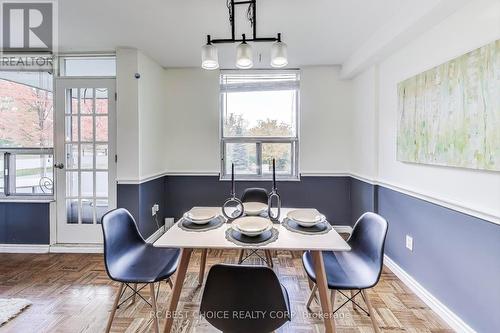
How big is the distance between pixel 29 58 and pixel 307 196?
396 centimetres

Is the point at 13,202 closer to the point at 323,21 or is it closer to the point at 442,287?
the point at 323,21

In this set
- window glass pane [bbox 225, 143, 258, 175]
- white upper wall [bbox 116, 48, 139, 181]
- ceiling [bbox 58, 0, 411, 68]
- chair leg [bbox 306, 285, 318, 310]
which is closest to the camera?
chair leg [bbox 306, 285, 318, 310]

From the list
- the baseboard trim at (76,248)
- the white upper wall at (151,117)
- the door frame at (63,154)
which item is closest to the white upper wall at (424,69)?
the white upper wall at (151,117)

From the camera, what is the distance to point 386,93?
2971 millimetres

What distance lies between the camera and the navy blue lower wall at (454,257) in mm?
1646

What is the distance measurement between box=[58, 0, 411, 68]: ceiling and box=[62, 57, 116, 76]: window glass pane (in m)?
0.15

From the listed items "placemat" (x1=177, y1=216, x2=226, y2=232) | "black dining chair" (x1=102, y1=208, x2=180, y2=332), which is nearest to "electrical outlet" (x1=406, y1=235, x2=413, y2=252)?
"placemat" (x1=177, y1=216, x2=226, y2=232)

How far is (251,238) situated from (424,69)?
198cm

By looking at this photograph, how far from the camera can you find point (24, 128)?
10.9ft

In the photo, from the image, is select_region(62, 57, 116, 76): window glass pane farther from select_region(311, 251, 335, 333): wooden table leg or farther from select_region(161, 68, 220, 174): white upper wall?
select_region(311, 251, 335, 333): wooden table leg

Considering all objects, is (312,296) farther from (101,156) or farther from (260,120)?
(101,156)

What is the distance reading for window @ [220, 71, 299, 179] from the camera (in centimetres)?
397

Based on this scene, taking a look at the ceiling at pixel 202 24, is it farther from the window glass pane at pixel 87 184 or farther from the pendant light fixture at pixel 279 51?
the window glass pane at pixel 87 184

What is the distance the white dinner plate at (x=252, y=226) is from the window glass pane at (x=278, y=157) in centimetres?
213
